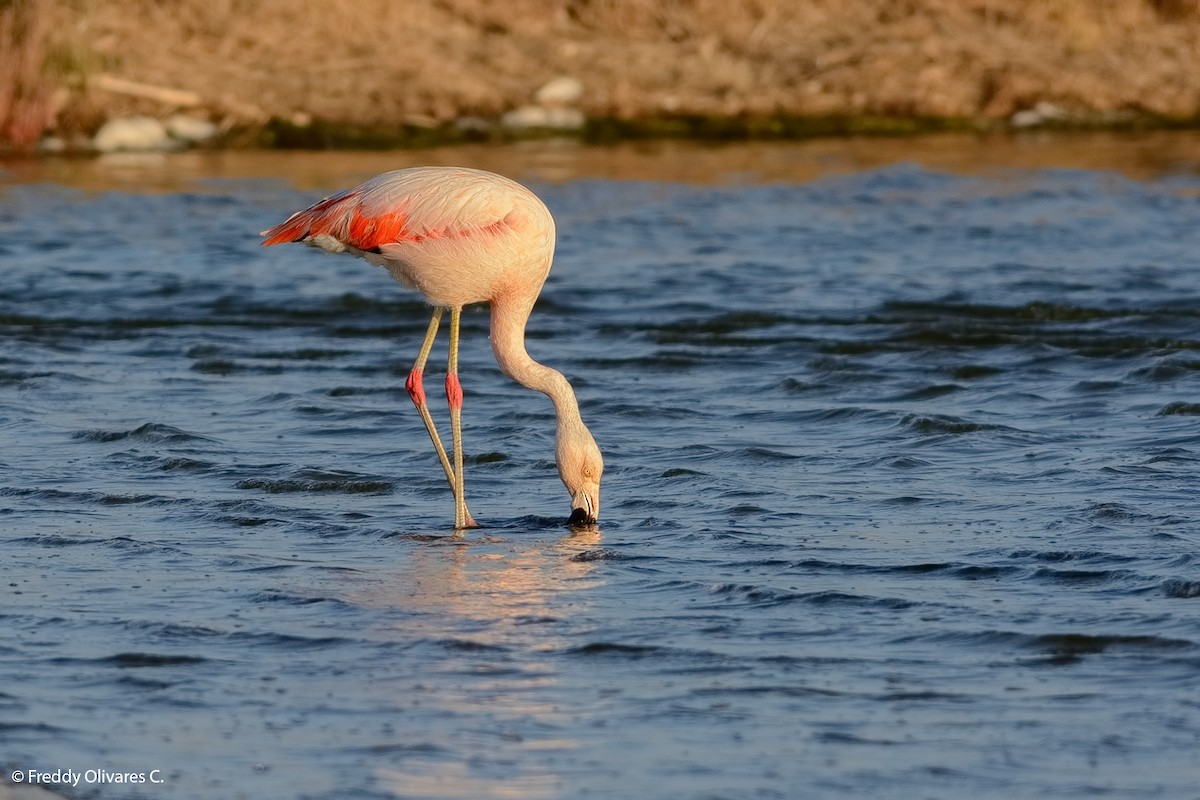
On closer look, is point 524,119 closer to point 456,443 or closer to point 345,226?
point 345,226

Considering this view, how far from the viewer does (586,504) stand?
7.55 metres

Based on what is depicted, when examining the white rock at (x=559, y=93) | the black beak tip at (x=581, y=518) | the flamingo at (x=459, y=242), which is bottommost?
the black beak tip at (x=581, y=518)

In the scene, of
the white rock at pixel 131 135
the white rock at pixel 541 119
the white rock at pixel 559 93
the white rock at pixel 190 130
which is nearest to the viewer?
the white rock at pixel 131 135

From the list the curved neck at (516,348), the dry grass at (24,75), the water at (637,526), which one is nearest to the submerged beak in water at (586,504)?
the water at (637,526)

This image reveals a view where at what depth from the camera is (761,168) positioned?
766 inches

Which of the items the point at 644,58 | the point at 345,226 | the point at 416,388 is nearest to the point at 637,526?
the point at 416,388

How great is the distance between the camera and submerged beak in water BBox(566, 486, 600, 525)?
297 inches

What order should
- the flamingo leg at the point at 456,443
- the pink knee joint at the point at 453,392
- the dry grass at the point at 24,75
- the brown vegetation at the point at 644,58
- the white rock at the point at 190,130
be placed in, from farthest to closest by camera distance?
the brown vegetation at the point at 644,58
the white rock at the point at 190,130
the dry grass at the point at 24,75
the pink knee joint at the point at 453,392
the flamingo leg at the point at 456,443

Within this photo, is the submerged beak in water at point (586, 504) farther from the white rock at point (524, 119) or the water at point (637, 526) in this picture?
the white rock at point (524, 119)

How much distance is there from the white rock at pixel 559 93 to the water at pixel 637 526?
266 inches

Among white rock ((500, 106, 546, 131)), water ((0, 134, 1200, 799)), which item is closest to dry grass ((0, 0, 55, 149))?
water ((0, 134, 1200, 799))

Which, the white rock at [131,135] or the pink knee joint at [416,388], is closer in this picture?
the pink knee joint at [416,388]

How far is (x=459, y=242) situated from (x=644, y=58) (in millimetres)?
15372

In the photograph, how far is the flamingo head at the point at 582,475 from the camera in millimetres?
7551
